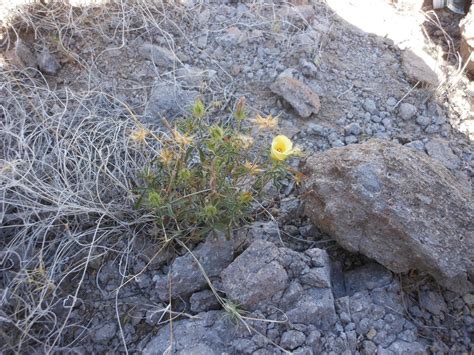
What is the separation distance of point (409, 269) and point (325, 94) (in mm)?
1083

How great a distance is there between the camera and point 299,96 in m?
2.44

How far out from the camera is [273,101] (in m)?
2.51

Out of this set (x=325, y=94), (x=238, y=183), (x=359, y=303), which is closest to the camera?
(x=359, y=303)

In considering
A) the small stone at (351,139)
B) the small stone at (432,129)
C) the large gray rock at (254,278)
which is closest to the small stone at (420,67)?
the small stone at (432,129)

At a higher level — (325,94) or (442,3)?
(442,3)

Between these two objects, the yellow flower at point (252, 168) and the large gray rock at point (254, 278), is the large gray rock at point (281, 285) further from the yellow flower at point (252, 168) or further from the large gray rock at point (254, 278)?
the yellow flower at point (252, 168)

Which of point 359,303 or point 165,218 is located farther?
point 165,218

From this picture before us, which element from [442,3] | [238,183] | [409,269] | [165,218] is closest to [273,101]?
[238,183]

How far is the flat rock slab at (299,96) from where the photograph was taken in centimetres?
243

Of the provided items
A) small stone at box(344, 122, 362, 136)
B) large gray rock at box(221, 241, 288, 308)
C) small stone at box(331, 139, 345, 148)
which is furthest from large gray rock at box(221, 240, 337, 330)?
small stone at box(344, 122, 362, 136)

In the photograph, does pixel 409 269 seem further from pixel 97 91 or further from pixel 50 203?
pixel 97 91

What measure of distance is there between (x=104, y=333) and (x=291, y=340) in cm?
67

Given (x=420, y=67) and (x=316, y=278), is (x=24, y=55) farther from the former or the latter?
(x=420, y=67)

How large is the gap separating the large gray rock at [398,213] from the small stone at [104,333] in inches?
33.3
